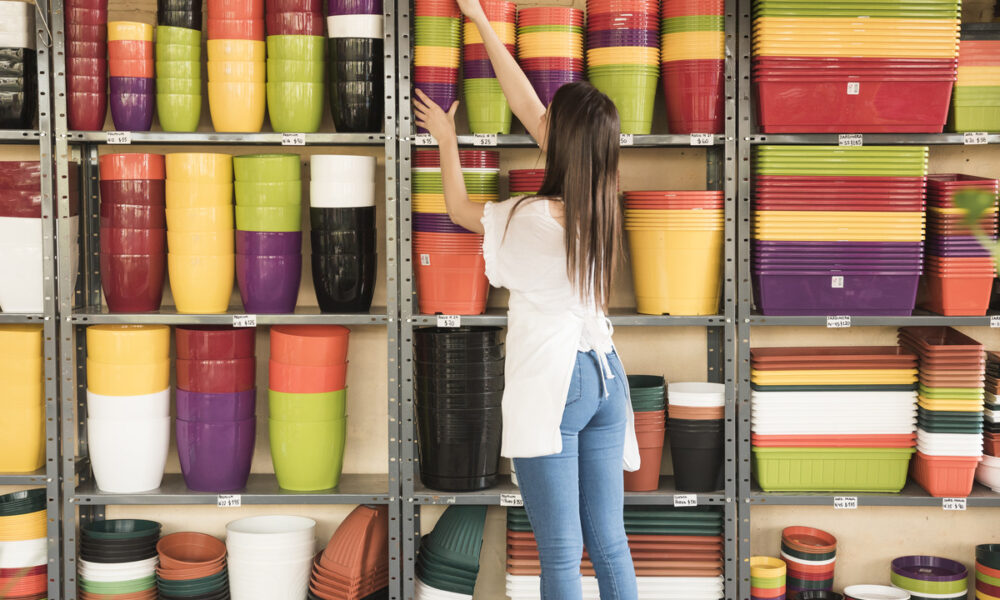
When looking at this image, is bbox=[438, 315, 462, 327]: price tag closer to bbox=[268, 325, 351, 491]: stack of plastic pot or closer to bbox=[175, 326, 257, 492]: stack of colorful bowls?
bbox=[268, 325, 351, 491]: stack of plastic pot

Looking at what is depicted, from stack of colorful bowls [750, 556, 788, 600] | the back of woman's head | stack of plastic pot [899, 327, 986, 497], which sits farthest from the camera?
stack of colorful bowls [750, 556, 788, 600]

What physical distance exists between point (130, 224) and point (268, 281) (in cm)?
50

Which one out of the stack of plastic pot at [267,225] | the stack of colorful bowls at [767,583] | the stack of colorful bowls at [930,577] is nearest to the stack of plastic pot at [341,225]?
the stack of plastic pot at [267,225]

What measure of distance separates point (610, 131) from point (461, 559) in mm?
1663

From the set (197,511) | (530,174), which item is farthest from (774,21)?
(197,511)

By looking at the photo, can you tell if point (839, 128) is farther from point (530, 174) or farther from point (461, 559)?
point (461, 559)

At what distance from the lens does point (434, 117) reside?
9.69ft

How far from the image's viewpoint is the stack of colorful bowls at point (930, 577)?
3406 millimetres

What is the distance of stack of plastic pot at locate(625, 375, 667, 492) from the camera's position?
3.29m

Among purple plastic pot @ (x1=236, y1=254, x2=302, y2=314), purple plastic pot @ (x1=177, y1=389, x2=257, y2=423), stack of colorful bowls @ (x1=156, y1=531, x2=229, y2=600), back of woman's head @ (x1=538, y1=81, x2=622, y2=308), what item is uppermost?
back of woman's head @ (x1=538, y1=81, x2=622, y2=308)

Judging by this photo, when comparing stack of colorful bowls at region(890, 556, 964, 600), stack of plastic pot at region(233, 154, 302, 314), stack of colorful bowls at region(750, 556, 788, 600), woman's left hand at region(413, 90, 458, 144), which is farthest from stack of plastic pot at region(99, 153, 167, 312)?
stack of colorful bowls at region(890, 556, 964, 600)

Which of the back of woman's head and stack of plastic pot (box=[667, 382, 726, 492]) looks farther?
stack of plastic pot (box=[667, 382, 726, 492])

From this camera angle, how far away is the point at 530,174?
3.18 meters

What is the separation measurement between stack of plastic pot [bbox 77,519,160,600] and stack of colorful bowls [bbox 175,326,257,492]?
29 cm
